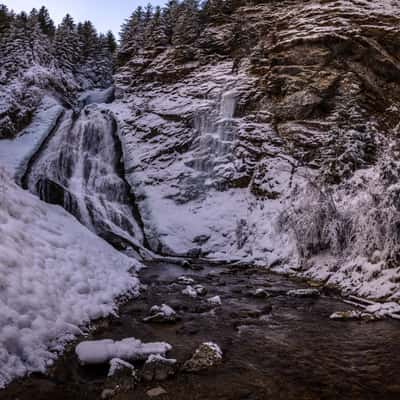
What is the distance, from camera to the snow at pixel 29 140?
22.6 meters

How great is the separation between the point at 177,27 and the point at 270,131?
1863 cm

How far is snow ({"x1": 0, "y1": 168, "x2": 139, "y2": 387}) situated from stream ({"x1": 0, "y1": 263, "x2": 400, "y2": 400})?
0.33 meters

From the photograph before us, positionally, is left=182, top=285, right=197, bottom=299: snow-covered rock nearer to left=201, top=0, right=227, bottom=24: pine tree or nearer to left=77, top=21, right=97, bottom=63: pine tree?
left=201, top=0, right=227, bottom=24: pine tree

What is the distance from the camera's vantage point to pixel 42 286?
6.52 metres

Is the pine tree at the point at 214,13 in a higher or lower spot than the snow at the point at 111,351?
higher

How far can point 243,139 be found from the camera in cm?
2586

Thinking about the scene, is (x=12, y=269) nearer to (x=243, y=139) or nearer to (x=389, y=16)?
(x=243, y=139)

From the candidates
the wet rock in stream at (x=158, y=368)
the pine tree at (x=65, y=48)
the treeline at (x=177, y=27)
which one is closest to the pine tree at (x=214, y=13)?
the treeline at (x=177, y=27)

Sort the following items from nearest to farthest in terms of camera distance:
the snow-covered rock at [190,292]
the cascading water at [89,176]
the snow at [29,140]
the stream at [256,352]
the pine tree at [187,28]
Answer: the stream at [256,352]
the snow-covered rock at [190,292]
the cascading water at [89,176]
the snow at [29,140]
the pine tree at [187,28]

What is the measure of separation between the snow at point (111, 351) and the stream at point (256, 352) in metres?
0.14

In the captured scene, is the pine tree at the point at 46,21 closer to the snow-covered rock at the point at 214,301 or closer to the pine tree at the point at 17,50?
the pine tree at the point at 17,50

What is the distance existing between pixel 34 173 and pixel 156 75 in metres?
17.2

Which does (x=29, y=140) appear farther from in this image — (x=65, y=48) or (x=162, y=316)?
(x=162, y=316)

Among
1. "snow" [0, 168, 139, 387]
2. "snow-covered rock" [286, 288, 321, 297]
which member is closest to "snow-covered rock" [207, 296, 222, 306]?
"snow" [0, 168, 139, 387]
